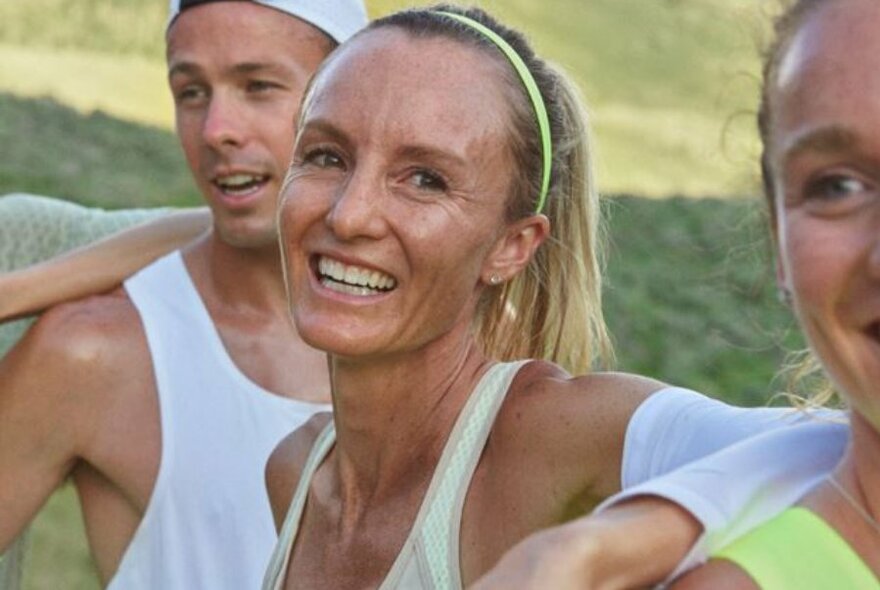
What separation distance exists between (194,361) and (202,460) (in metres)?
0.20

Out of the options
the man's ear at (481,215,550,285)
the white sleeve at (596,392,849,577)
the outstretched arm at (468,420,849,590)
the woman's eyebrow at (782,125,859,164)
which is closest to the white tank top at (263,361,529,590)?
the man's ear at (481,215,550,285)

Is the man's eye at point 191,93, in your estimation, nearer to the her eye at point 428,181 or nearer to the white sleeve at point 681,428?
the her eye at point 428,181

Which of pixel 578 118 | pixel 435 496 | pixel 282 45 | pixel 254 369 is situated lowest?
pixel 435 496

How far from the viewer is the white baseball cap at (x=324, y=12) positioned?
378 cm

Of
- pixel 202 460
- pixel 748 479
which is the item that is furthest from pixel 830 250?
pixel 202 460

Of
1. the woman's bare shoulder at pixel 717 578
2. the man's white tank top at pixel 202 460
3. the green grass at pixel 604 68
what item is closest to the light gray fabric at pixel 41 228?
the man's white tank top at pixel 202 460

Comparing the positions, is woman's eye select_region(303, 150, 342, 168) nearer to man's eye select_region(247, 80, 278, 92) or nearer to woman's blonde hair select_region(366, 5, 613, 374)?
woman's blonde hair select_region(366, 5, 613, 374)

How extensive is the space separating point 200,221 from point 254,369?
41 centimetres

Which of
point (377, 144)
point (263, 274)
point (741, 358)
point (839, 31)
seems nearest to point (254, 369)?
point (263, 274)

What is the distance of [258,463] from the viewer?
3.68 metres

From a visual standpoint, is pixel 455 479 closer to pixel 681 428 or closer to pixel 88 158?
pixel 681 428

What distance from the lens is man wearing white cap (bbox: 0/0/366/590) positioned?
3672 millimetres

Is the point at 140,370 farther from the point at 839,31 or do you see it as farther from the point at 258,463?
the point at 839,31

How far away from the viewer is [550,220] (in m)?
2.84
